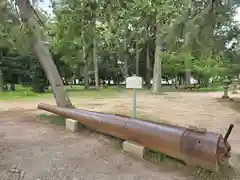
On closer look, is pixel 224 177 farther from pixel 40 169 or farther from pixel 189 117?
pixel 189 117

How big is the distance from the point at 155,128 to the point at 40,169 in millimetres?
1396

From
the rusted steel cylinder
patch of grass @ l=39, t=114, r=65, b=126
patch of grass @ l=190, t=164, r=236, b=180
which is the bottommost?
patch of grass @ l=190, t=164, r=236, b=180

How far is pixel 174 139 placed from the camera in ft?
9.64

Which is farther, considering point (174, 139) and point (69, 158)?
point (69, 158)

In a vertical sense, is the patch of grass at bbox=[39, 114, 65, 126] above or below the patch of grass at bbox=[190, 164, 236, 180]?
above

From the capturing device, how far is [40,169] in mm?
3021

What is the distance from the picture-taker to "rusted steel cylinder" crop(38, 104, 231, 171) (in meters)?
2.61

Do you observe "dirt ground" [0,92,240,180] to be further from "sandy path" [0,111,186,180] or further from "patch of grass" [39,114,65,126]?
"patch of grass" [39,114,65,126]

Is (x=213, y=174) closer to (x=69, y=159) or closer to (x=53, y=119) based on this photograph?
(x=69, y=159)

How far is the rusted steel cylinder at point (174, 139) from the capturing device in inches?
103

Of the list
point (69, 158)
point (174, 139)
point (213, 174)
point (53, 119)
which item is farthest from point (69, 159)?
point (53, 119)

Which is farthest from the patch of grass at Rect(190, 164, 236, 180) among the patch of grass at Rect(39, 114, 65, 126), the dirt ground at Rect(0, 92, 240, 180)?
the patch of grass at Rect(39, 114, 65, 126)

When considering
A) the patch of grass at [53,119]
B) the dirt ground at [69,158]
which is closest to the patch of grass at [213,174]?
the dirt ground at [69,158]

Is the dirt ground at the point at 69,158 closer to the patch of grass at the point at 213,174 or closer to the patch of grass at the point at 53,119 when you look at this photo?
the patch of grass at the point at 213,174
